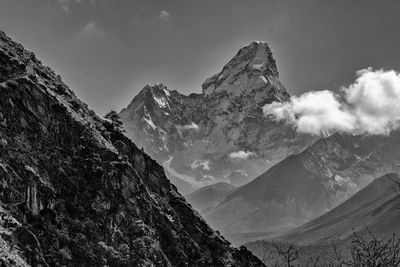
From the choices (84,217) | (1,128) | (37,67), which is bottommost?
(84,217)

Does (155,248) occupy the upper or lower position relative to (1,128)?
lower

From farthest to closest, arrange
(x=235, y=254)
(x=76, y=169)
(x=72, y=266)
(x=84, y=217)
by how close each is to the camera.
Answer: (x=235, y=254)
(x=76, y=169)
(x=84, y=217)
(x=72, y=266)

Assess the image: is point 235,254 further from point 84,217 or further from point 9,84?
point 9,84

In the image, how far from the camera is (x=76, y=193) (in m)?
60.0

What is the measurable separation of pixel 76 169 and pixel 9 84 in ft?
37.2

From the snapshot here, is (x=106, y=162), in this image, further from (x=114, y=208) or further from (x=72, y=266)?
(x=72, y=266)

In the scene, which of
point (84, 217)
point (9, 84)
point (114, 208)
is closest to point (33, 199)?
point (84, 217)

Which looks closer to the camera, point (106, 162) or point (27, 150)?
point (27, 150)

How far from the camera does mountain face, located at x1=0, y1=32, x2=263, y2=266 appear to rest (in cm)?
5356

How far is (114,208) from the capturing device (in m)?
62.3

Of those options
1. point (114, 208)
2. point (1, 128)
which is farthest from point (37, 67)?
point (114, 208)

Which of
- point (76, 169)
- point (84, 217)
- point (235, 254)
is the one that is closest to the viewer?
point (84, 217)

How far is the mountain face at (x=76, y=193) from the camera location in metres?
53.6

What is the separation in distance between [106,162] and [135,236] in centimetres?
855
